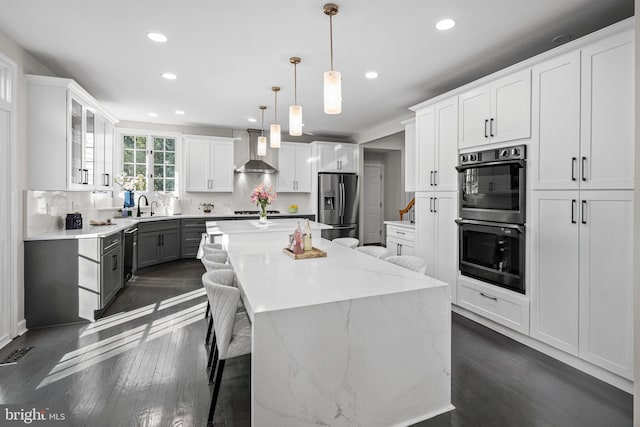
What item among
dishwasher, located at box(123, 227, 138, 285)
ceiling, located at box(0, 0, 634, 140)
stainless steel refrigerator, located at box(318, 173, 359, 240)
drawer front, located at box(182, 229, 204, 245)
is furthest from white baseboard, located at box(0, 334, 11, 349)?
stainless steel refrigerator, located at box(318, 173, 359, 240)

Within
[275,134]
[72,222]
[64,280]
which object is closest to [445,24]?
[275,134]

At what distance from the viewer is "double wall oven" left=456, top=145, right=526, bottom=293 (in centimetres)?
281

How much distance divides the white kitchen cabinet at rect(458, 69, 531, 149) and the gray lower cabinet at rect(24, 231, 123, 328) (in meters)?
4.00

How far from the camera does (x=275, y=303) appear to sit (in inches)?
60.5

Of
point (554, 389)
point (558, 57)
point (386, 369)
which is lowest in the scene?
point (554, 389)

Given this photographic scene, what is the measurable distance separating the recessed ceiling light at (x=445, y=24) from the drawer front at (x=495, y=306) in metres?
2.37

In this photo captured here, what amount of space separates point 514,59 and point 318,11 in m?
2.14

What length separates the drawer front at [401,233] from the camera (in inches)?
172

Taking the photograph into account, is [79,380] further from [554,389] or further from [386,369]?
[554,389]

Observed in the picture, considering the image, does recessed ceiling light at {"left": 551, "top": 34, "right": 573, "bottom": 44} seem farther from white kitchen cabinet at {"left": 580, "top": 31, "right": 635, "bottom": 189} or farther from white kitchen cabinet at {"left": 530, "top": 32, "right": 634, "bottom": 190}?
white kitchen cabinet at {"left": 580, "top": 31, "right": 635, "bottom": 189}

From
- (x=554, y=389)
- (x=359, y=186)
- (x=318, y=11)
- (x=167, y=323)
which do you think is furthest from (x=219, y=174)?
(x=554, y=389)

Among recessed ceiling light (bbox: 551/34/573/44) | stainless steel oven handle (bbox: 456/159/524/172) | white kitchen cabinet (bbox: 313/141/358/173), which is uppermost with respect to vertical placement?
recessed ceiling light (bbox: 551/34/573/44)

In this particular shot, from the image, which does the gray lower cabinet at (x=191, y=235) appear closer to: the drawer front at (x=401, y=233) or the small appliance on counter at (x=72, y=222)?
the small appliance on counter at (x=72, y=222)

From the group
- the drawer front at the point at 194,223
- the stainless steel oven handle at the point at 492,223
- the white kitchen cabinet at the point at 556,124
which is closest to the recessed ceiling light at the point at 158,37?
the white kitchen cabinet at the point at 556,124
